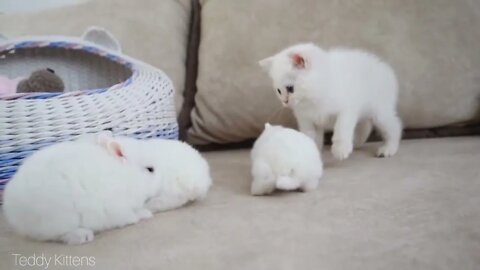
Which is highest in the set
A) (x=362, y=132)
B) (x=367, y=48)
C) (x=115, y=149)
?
(x=367, y=48)

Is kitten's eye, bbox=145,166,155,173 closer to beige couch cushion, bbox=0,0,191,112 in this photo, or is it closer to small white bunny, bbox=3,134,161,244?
small white bunny, bbox=3,134,161,244

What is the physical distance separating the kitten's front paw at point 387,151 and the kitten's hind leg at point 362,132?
122mm

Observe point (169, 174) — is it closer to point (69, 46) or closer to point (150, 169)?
point (150, 169)

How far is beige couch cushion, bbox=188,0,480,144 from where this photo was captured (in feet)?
4.54

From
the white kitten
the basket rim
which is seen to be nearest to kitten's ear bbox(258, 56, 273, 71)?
the white kitten

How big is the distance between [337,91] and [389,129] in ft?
0.72

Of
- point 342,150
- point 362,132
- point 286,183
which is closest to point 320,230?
point 286,183

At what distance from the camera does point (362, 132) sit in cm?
141

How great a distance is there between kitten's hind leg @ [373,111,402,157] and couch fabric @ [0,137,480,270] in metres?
0.20

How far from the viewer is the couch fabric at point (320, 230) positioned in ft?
2.15

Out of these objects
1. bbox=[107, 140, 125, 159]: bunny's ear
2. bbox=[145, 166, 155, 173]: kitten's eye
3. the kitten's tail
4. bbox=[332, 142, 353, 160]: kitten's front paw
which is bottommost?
bbox=[332, 142, 353, 160]: kitten's front paw

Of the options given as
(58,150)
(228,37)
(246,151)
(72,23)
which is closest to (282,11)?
(228,37)

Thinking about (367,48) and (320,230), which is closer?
(320,230)

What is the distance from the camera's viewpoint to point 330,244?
27.4 inches
